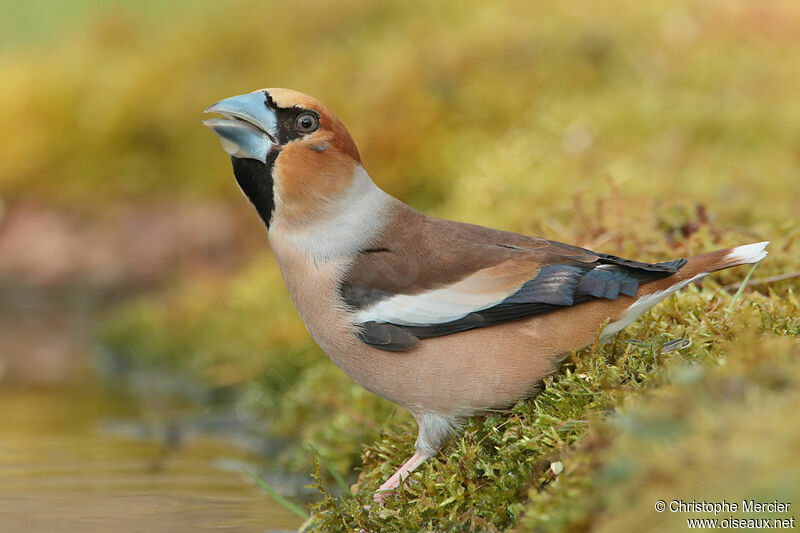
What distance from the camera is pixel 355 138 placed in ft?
37.2

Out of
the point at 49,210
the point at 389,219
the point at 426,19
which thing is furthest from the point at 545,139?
the point at 49,210

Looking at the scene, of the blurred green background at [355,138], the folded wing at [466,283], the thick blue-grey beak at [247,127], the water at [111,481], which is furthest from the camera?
the blurred green background at [355,138]

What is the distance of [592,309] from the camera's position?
409 centimetres

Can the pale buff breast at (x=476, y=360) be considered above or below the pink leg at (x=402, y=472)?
above

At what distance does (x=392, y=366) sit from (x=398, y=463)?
0.69 m

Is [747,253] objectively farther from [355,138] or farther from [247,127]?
[355,138]

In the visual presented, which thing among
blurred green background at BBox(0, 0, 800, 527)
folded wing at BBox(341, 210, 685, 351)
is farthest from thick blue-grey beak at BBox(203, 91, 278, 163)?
blurred green background at BBox(0, 0, 800, 527)

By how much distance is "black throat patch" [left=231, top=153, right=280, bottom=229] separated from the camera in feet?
14.5

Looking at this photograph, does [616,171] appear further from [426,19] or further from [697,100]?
[426,19]

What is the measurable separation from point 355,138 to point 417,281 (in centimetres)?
729

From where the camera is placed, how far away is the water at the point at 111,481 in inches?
201

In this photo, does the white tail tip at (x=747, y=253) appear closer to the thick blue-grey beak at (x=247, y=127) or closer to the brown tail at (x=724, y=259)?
the brown tail at (x=724, y=259)

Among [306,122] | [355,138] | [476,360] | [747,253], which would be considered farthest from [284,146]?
[355,138]

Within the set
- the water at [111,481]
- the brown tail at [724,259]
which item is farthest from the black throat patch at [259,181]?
the brown tail at [724,259]
